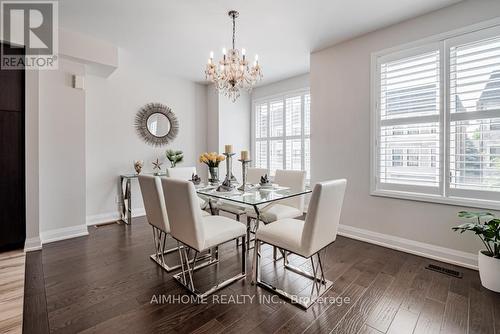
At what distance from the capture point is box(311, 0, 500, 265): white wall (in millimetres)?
2559

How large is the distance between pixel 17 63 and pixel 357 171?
4496mm

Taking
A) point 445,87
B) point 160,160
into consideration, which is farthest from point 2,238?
point 445,87

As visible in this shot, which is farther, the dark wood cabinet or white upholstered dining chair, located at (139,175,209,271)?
the dark wood cabinet

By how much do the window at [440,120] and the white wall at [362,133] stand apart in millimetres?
131

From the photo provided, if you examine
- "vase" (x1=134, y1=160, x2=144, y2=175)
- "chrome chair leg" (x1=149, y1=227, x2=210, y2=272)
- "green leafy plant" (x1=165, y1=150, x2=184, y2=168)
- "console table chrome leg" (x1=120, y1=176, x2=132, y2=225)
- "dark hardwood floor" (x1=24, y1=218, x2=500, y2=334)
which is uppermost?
"green leafy plant" (x1=165, y1=150, x2=184, y2=168)

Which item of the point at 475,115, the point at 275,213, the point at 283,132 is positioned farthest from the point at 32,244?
the point at 475,115

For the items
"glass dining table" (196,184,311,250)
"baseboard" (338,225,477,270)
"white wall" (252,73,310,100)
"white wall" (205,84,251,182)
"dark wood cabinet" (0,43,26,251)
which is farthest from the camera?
"white wall" (205,84,251,182)

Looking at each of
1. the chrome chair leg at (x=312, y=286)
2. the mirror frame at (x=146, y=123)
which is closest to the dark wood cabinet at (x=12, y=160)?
the mirror frame at (x=146, y=123)

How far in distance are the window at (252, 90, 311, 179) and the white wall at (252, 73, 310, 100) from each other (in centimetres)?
11

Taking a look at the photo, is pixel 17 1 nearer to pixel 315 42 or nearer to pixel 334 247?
pixel 315 42

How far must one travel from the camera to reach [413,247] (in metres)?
2.82

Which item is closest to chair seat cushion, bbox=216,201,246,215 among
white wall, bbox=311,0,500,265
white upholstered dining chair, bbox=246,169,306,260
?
white upholstered dining chair, bbox=246,169,306,260

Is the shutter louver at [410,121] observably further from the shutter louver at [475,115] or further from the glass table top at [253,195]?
the glass table top at [253,195]

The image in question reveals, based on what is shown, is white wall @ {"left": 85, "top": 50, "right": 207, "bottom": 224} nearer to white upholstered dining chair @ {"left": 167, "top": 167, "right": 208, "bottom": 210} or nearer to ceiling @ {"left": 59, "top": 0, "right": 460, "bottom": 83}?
ceiling @ {"left": 59, "top": 0, "right": 460, "bottom": 83}
